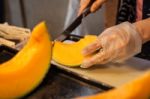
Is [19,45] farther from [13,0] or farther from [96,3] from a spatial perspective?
[13,0]

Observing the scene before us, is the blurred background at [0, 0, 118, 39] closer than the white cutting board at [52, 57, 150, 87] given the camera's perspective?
No

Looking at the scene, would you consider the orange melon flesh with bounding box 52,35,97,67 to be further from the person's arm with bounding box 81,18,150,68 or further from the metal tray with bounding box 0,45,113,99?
the metal tray with bounding box 0,45,113,99

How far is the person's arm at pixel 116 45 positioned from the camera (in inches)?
27.7

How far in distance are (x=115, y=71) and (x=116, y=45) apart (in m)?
0.08

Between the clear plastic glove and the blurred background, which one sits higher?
the clear plastic glove

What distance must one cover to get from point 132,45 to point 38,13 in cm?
132

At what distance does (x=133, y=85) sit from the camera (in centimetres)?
38

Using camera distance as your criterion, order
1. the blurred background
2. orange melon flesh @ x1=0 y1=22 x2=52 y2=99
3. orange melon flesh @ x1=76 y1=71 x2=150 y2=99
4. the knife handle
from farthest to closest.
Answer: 1. the blurred background
2. the knife handle
3. orange melon flesh @ x1=0 y1=22 x2=52 y2=99
4. orange melon flesh @ x1=76 y1=71 x2=150 y2=99

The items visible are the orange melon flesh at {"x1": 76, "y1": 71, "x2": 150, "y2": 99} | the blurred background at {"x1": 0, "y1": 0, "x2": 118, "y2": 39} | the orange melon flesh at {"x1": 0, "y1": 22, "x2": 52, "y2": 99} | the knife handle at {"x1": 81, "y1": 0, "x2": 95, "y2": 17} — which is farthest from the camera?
the blurred background at {"x1": 0, "y1": 0, "x2": 118, "y2": 39}

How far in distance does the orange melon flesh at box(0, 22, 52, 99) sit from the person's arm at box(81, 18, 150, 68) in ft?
0.56

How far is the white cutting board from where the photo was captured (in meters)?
0.71

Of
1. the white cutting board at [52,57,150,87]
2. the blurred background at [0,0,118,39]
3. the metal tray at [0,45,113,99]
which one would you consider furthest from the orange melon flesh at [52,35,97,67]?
the blurred background at [0,0,118,39]

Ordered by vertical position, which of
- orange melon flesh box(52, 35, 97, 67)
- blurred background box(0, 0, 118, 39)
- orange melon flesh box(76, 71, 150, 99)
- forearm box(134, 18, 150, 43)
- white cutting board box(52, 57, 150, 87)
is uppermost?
orange melon flesh box(76, 71, 150, 99)

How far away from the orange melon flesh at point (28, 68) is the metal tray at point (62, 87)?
0.02m
